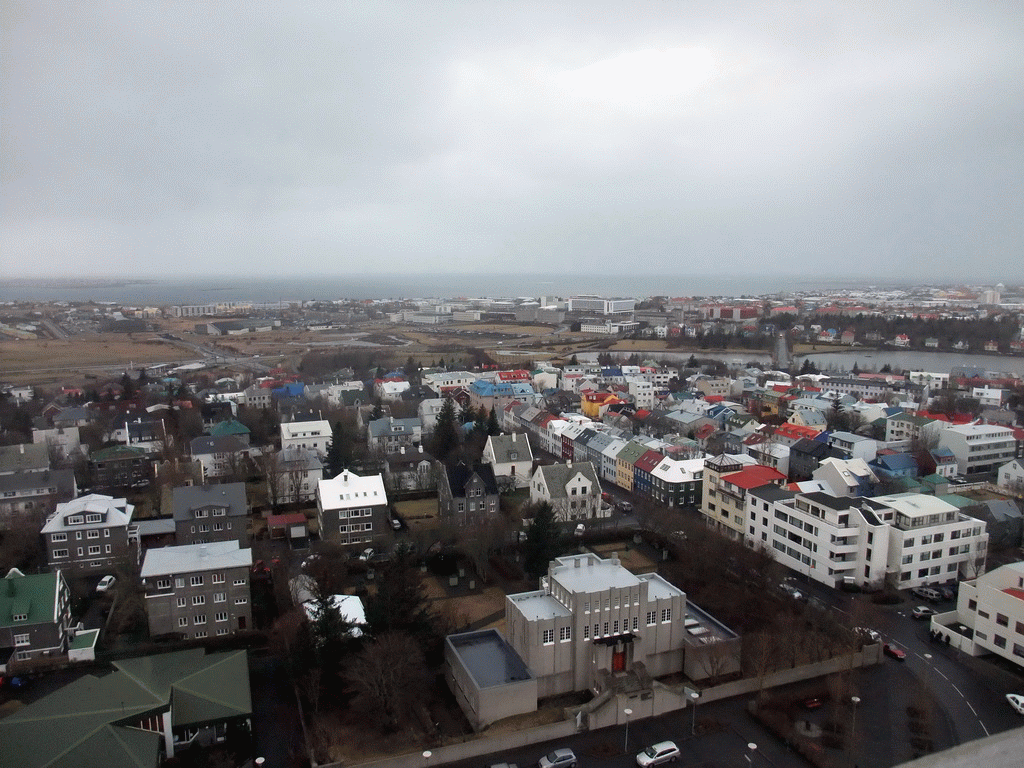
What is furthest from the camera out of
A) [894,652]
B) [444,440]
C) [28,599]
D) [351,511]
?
[444,440]

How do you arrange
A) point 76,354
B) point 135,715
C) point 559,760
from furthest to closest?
point 76,354 → point 559,760 → point 135,715

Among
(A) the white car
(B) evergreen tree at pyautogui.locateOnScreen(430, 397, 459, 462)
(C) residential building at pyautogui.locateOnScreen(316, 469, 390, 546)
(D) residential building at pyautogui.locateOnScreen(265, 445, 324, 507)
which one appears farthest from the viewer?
(B) evergreen tree at pyautogui.locateOnScreen(430, 397, 459, 462)

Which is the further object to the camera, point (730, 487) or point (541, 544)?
point (730, 487)

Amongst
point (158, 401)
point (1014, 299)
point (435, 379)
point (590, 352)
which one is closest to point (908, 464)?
point (435, 379)

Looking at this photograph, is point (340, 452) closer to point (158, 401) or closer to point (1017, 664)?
point (158, 401)

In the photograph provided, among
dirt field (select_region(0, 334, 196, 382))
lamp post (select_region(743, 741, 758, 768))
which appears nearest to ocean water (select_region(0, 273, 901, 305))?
dirt field (select_region(0, 334, 196, 382))

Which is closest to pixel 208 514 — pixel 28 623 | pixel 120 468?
pixel 28 623

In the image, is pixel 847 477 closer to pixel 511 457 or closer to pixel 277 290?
pixel 511 457

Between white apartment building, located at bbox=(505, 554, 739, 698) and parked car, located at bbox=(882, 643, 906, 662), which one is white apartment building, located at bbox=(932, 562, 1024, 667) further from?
white apartment building, located at bbox=(505, 554, 739, 698)
